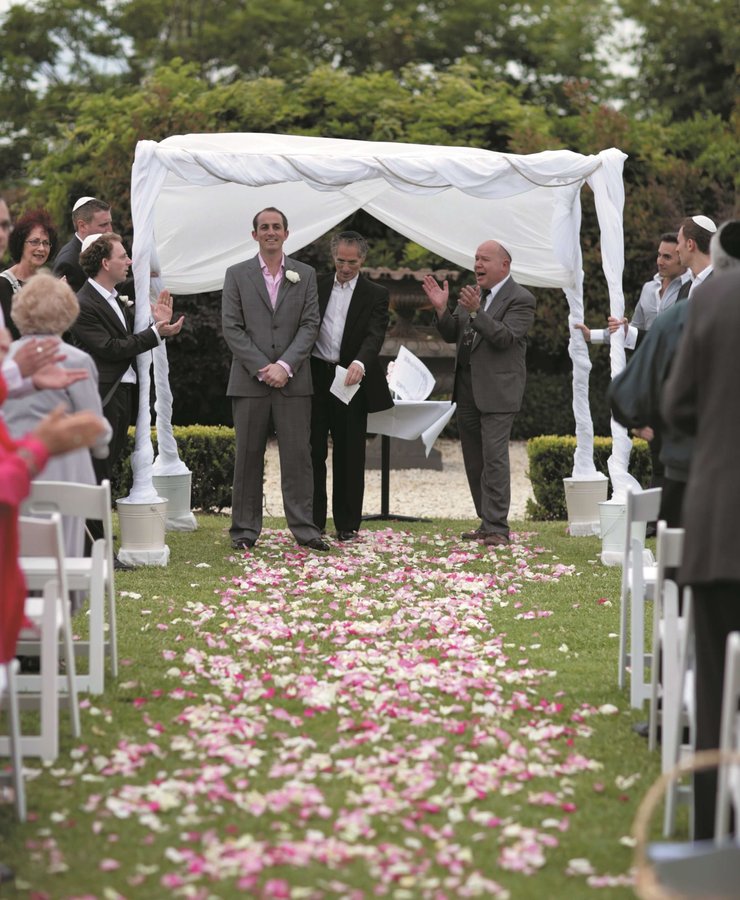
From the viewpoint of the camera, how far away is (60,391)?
5.02 m

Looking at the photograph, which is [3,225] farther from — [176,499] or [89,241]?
[176,499]

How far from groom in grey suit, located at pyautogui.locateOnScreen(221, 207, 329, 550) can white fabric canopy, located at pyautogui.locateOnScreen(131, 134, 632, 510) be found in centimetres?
51

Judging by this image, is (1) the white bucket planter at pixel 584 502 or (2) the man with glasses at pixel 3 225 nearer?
(2) the man with glasses at pixel 3 225

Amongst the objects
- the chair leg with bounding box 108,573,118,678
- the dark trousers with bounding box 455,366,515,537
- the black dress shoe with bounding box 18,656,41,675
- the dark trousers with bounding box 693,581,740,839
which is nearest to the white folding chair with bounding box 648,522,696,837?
the dark trousers with bounding box 693,581,740,839

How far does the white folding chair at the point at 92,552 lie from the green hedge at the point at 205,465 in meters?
5.49

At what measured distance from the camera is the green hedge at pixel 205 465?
10508 millimetres

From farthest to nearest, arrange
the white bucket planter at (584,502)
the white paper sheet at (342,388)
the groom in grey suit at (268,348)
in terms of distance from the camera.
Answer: the white bucket planter at (584,502)
the white paper sheet at (342,388)
the groom in grey suit at (268,348)

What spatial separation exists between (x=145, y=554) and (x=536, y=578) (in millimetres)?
2336

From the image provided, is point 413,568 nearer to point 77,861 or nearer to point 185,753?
point 185,753

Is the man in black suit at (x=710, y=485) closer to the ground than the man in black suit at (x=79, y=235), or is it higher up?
closer to the ground

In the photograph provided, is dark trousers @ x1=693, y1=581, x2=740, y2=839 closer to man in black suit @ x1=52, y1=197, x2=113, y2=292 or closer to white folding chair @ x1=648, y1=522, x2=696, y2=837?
white folding chair @ x1=648, y1=522, x2=696, y2=837

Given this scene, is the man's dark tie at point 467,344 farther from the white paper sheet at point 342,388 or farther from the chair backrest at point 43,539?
the chair backrest at point 43,539

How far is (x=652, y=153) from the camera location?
624 inches

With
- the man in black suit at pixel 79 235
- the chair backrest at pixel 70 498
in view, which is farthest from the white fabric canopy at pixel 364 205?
the chair backrest at pixel 70 498
